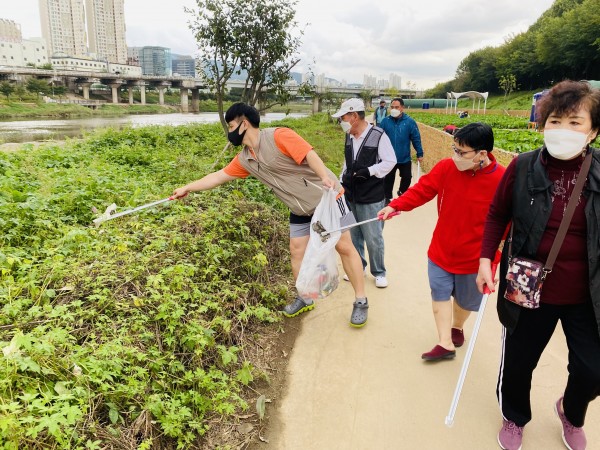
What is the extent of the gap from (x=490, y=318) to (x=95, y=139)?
7.56 m

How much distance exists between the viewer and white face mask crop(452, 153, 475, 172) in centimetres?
249

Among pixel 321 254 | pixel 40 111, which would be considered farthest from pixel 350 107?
pixel 40 111

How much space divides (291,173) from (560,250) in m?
1.88

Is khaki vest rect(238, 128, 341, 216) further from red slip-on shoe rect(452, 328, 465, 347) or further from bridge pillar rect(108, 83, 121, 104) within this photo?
bridge pillar rect(108, 83, 121, 104)

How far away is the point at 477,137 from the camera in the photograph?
7.89ft

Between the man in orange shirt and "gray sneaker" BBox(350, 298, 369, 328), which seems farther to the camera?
"gray sneaker" BBox(350, 298, 369, 328)

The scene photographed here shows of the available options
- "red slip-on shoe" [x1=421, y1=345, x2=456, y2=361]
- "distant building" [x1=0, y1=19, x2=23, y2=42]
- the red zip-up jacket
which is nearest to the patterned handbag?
the red zip-up jacket

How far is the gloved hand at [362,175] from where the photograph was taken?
3.73 metres

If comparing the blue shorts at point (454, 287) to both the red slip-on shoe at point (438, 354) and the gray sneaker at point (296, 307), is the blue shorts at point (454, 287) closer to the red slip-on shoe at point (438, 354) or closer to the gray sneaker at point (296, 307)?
the red slip-on shoe at point (438, 354)

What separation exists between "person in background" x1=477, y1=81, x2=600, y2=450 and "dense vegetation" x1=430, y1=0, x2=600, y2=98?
47.9m

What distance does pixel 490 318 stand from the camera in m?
3.58

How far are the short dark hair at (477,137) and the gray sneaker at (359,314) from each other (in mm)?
1582

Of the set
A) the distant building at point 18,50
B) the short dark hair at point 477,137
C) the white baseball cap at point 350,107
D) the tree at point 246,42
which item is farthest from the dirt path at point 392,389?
the distant building at point 18,50

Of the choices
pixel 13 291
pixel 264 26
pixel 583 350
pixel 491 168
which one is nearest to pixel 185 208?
pixel 13 291
